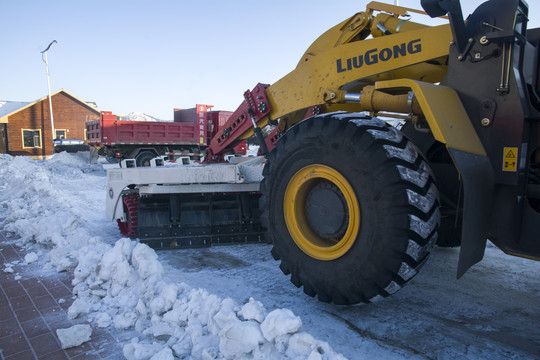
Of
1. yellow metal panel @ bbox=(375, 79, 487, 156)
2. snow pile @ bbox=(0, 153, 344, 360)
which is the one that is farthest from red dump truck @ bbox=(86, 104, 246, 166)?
yellow metal panel @ bbox=(375, 79, 487, 156)

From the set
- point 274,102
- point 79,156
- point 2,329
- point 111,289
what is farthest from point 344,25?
Result: point 79,156

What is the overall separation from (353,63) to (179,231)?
10.1 feet

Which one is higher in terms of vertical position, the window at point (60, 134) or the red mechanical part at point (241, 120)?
the window at point (60, 134)

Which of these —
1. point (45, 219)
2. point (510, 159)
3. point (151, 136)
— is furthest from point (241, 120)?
point (151, 136)

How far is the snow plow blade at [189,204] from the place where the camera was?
484 centimetres

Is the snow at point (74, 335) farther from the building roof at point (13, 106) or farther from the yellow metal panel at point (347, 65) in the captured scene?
the building roof at point (13, 106)

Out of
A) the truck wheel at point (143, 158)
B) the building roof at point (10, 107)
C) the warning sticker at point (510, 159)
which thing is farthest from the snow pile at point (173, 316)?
the building roof at point (10, 107)

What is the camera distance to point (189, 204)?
502 centimetres

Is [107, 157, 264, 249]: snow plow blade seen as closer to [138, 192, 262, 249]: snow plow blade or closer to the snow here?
[138, 192, 262, 249]: snow plow blade

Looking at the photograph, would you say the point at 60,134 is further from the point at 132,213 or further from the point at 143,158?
the point at 132,213

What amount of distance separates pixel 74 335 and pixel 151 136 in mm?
15783

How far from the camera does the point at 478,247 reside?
2354 millimetres

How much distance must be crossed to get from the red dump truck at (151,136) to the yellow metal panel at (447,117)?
14.2 meters

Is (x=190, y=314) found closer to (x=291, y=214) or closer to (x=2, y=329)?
(x=291, y=214)
